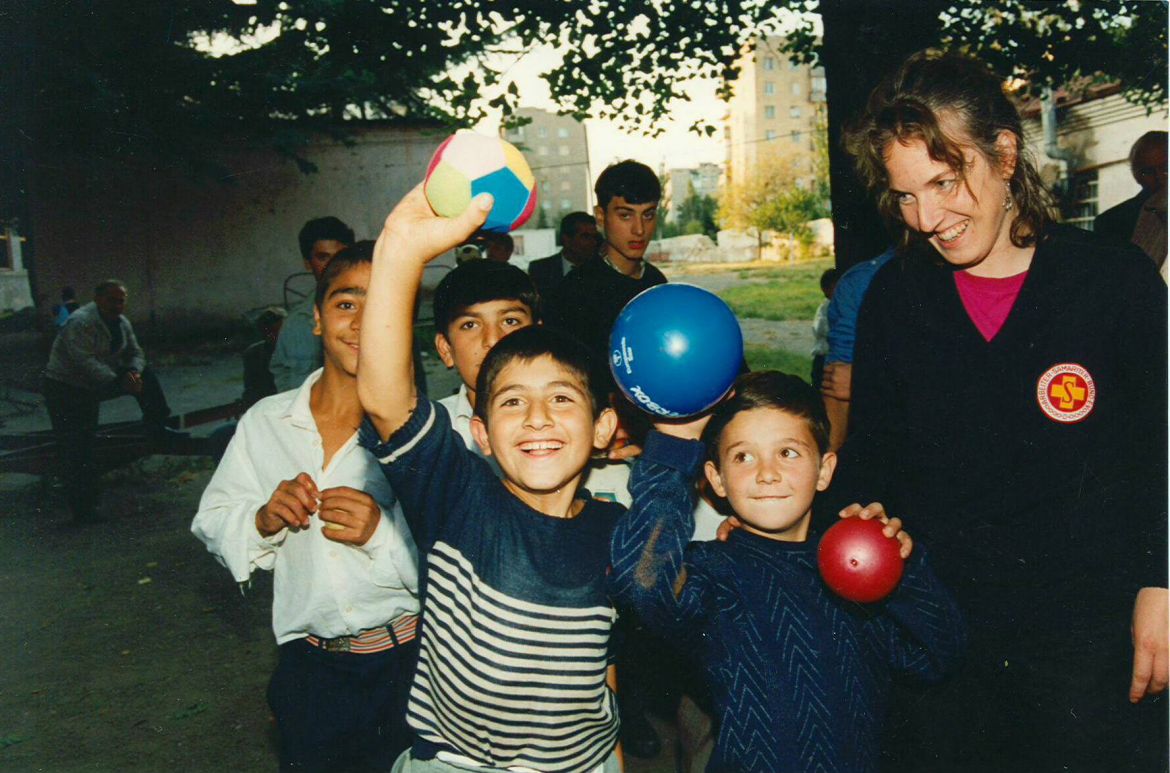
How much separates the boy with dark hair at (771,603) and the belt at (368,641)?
1112mm

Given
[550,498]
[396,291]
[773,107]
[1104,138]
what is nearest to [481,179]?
[396,291]

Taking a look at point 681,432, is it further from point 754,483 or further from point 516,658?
point 516,658

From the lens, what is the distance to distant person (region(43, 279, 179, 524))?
841 centimetres

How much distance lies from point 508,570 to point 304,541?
103 centimetres

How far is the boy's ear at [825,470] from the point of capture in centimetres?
246

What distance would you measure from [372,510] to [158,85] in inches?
353

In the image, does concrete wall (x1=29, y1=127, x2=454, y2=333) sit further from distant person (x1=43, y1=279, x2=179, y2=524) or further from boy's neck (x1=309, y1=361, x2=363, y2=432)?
boy's neck (x1=309, y1=361, x2=363, y2=432)

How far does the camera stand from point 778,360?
1625cm

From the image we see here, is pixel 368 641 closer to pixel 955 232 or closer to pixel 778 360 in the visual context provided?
pixel 955 232

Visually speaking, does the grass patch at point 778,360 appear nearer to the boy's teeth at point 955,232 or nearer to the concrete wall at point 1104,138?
the concrete wall at point 1104,138

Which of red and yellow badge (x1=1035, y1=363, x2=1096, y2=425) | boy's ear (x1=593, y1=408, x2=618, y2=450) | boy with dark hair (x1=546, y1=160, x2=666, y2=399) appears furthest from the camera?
boy with dark hair (x1=546, y1=160, x2=666, y2=399)

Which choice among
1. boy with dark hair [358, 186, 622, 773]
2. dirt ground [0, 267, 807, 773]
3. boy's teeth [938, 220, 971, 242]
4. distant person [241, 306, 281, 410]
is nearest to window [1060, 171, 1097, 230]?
distant person [241, 306, 281, 410]

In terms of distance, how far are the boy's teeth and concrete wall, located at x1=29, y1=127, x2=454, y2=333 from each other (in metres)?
18.7

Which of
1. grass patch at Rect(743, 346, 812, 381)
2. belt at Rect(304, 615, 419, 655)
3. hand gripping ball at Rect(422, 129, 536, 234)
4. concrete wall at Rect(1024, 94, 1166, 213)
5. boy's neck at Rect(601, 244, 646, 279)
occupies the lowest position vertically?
grass patch at Rect(743, 346, 812, 381)
